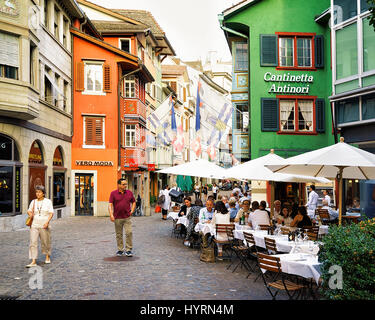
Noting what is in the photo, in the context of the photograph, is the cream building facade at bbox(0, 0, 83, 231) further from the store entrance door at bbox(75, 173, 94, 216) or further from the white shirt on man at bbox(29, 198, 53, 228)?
the white shirt on man at bbox(29, 198, 53, 228)

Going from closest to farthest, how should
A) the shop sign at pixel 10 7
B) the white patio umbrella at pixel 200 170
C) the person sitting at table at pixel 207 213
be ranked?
the person sitting at table at pixel 207 213 → the white patio umbrella at pixel 200 170 → the shop sign at pixel 10 7

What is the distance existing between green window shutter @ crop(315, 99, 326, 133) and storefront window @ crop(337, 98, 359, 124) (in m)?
8.33

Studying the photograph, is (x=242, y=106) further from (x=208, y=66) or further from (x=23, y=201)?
(x=208, y=66)

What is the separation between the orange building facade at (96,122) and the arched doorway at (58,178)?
1.87 metres

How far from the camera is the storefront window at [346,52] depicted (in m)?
16.6

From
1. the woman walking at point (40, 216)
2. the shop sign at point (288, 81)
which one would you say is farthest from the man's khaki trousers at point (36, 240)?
the shop sign at point (288, 81)

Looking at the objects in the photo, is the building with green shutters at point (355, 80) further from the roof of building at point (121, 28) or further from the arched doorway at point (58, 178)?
the roof of building at point (121, 28)

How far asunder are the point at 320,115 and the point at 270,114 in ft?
8.60

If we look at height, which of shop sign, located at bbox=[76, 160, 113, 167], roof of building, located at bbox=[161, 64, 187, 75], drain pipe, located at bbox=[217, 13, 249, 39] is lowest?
shop sign, located at bbox=[76, 160, 113, 167]

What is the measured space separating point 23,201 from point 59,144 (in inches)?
270

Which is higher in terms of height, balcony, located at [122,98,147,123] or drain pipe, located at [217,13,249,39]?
drain pipe, located at [217,13,249,39]

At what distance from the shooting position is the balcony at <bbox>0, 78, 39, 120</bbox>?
62.1 ft

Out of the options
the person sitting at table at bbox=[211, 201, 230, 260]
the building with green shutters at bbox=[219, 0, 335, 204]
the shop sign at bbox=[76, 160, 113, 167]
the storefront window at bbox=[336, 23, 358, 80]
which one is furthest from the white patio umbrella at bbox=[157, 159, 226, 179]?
the shop sign at bbox=[76, 160, 113, 167]

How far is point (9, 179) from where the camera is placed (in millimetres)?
19938
